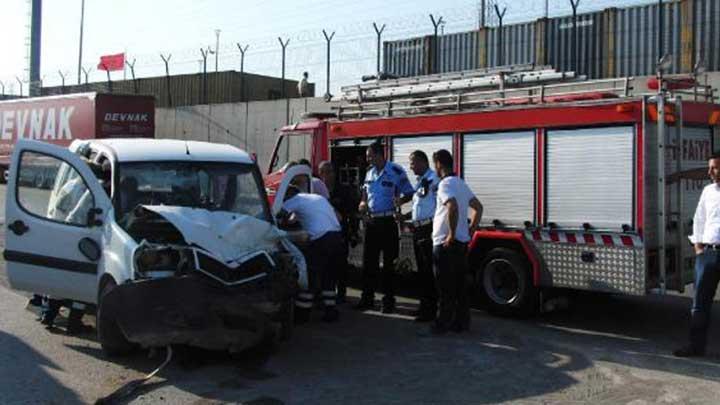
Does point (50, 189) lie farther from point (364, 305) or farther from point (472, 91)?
point (472, 91)

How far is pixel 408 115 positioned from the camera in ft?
32.0

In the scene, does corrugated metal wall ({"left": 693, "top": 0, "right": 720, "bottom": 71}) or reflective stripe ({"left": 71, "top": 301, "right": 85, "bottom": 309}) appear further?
corrugated metal wall ({"left": 693, "top": 0, "right": 720, "bottom": 71})

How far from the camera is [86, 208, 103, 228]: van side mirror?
22.1 feet

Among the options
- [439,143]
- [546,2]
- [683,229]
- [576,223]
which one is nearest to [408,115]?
[439,143]

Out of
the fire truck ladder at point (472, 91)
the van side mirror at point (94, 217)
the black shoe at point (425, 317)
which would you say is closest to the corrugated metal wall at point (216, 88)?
the fire truck ladder at point (472, 91)

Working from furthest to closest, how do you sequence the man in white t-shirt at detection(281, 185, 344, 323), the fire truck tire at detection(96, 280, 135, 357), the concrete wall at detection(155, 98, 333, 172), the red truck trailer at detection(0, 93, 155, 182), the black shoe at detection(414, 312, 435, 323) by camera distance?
the red truck trailer at detection(0, 93, 155, 182), the concrete wall at detection(155, 98, 333, 172), the black shoe at detection(414, 312, 435, 323), the man in white t-shirt at detection(281, 185, 344, 323), the fire truck tire at detection(96, 280, 135, 357)

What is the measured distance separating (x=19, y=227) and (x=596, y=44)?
17406 mm

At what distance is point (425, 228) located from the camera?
8.34 meters

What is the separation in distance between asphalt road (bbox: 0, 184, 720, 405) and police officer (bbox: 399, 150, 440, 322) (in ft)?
1.12

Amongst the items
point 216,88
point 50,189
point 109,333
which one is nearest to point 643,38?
point 50,189

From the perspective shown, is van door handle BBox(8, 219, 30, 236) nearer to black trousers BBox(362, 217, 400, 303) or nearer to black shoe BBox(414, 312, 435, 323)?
black trousers BBox(362, 217, 400, 303)

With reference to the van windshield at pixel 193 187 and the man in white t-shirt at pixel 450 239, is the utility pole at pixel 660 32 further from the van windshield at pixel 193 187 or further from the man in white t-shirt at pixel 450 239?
the van windshield at pixel 193 187

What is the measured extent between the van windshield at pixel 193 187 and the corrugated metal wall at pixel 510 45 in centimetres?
1655

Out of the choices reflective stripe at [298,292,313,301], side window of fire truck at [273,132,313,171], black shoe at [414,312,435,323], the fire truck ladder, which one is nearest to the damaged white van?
reflective stripe at [298,292,313,301]
